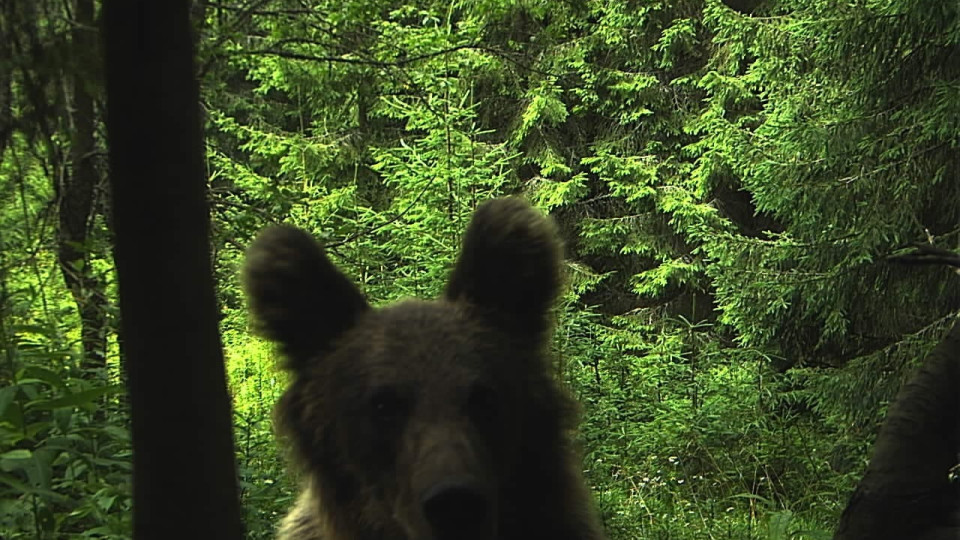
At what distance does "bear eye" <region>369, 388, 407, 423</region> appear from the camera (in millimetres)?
2918

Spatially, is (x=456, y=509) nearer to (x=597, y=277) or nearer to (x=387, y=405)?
(x=387, y=405)

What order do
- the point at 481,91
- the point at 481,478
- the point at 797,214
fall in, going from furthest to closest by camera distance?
the point at 481,91 → the point at 797,214 → the point at 481,478

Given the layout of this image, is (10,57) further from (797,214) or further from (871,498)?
(797,214)

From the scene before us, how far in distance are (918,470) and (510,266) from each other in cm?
156

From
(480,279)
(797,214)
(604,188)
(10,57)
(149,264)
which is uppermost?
(10,57)

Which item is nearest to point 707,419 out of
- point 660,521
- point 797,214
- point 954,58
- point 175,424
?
point 660,521

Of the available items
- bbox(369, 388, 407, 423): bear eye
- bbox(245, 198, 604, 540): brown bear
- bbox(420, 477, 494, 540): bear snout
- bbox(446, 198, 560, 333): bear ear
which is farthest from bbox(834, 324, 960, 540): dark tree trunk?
bbox(369, 388, 407, 423): bear eye

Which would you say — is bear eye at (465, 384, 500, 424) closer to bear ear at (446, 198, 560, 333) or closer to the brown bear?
the brown bear

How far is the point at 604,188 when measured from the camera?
19.0 m

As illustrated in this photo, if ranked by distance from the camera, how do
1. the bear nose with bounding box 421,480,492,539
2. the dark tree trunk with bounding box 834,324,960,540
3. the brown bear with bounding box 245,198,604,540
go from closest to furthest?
the bear nose with bounding box 421,480,492,539 → the brown bear with bounding box 245,198,604,540 → the dark tree trunk with bounding box 834,324,960,540

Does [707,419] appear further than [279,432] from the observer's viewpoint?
Yes

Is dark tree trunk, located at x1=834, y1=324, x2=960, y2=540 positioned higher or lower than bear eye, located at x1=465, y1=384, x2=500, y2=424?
lower

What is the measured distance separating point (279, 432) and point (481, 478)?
100 cm

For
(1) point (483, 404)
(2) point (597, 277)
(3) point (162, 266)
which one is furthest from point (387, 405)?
(2) point (597, 277)
